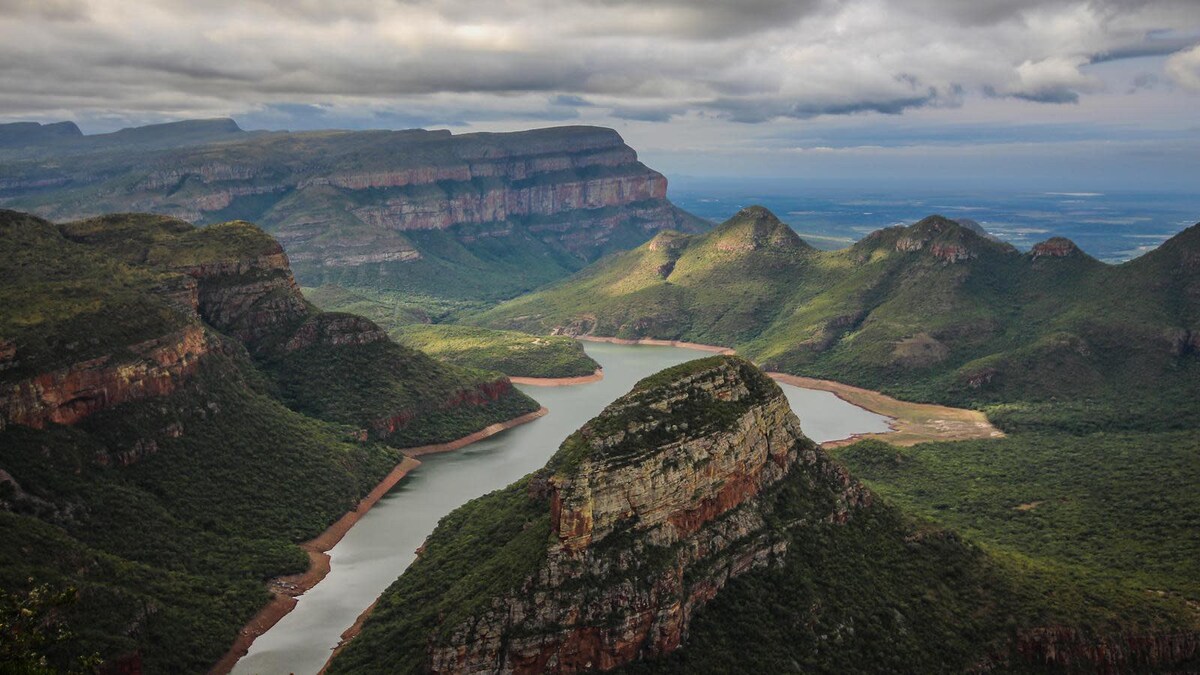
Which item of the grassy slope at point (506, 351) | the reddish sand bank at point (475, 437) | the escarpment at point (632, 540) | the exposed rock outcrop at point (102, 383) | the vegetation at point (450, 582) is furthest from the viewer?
the grassy slope at point (506, 351)

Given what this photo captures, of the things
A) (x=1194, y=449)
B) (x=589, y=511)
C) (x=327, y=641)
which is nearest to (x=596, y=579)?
(x=589, y=511)

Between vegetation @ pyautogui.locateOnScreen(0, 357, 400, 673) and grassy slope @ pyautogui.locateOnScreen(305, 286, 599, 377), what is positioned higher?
vegetation @ pyautogui.locateOnScreen(0, 357, 400, 673)

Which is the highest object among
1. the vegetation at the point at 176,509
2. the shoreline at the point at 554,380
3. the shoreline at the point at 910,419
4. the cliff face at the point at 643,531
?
the cliff face at the point at 643,531

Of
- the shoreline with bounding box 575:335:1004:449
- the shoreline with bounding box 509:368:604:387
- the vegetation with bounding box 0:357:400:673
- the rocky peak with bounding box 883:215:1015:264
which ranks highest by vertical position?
the rocky peak with bounding box 883:215:1015:264

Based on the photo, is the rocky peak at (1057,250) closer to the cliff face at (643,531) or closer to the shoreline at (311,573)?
the shoreline at (311,573)

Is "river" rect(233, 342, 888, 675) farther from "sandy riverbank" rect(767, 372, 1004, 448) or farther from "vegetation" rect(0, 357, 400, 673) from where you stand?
"vegetation" rect(0, 357, 400, 673)

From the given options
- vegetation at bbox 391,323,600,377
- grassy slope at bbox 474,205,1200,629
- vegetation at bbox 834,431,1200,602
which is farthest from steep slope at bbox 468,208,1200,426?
vegetation at bbox 391,323,600,377

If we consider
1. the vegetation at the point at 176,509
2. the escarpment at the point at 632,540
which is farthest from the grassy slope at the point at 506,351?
the escarpment at the point at 632,540
